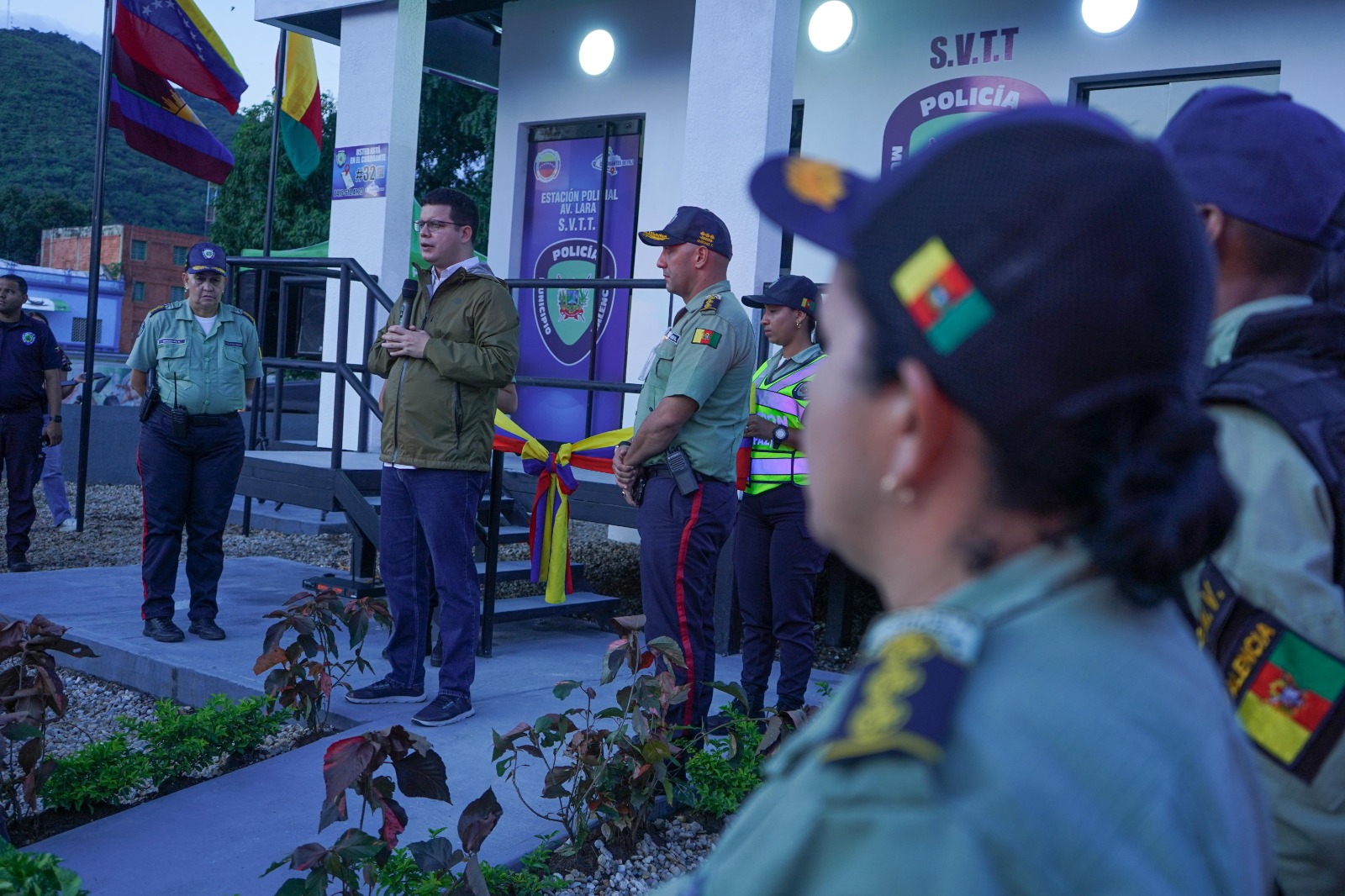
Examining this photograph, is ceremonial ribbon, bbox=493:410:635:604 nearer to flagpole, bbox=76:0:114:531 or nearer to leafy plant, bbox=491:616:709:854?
leafy plant, bbox=491:616:709:854

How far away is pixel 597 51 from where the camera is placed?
9742mm

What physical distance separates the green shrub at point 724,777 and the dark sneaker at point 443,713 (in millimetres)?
1155

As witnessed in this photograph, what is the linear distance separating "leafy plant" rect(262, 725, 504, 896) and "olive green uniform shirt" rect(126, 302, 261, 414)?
11.0 ft

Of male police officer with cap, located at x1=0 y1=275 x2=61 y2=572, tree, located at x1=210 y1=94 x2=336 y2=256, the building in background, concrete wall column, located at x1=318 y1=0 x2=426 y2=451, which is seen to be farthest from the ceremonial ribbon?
the building in background

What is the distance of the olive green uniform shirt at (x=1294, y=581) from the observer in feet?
3.87

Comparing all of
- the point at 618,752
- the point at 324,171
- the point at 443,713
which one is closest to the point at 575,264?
the point at 443,713

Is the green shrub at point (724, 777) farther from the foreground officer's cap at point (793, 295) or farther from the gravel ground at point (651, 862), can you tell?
the foreground officer's cap at point (793, 295)

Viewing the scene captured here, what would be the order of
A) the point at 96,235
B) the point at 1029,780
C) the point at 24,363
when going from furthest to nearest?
1. the point at 96,235
2. the point at 24,363
3. the point at 1029,780

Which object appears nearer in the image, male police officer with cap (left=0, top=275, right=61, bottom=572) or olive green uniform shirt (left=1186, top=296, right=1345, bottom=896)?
olive green uniform shirt (left=1186, top=296, right=1345, bottom=896)

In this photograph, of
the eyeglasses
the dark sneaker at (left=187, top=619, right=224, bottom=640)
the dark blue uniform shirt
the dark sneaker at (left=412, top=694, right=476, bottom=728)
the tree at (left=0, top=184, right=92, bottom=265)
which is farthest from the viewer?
the tree at (left=0, top=184, right=92, bottom=265)

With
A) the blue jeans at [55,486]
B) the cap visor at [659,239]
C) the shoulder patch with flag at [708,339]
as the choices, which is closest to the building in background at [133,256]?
the blue jeans at [55,486]

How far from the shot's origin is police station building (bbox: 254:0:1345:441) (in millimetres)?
6680

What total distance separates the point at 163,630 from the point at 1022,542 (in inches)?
224

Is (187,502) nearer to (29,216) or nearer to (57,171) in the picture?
(29,216)
